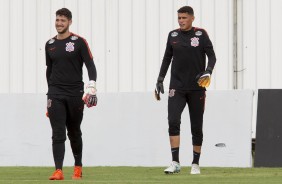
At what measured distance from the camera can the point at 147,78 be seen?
64.6 ft

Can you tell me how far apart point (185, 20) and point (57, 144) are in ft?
7.79

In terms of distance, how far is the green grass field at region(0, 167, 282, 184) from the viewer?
11859mm

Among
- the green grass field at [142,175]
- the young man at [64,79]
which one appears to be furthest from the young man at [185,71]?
the young man at [64,79]

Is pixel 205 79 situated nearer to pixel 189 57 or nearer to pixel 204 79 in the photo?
pixel 204 79

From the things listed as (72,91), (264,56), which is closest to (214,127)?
(264,56)

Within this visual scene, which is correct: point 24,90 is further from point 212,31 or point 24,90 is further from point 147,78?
point 212,31

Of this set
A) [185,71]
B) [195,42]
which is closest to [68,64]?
[185,71]

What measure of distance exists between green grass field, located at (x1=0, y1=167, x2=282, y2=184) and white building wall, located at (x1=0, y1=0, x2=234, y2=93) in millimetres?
4321

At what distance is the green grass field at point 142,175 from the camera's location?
38.9ft

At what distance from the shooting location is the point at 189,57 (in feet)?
44.4

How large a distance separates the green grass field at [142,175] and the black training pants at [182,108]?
0.53 meters

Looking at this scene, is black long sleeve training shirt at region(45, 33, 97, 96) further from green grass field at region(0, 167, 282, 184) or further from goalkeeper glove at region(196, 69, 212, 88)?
goalkeeper glove at region(196, 69, 212, 88)

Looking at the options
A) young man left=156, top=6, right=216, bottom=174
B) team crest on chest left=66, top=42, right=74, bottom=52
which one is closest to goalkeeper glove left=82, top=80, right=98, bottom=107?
team crest on chest left=66, top=42, right=74, bottom=52

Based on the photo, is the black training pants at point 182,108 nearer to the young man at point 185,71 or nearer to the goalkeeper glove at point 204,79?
the young man at point 185,71
